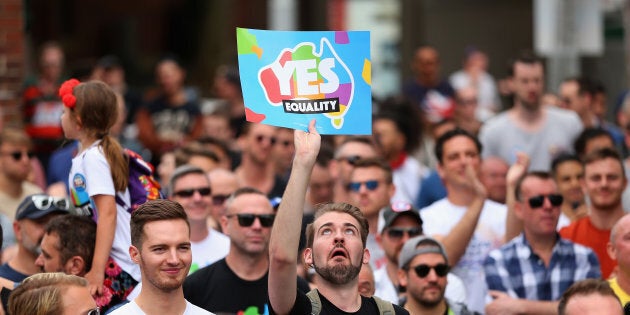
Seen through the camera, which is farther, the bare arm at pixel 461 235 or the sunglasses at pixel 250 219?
the bare arm at pixel 461 235

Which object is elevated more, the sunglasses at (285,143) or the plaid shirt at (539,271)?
the sunglasses at (285,143)

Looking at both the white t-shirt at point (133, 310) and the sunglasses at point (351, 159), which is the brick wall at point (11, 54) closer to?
the sunglasses at point (351, 159)

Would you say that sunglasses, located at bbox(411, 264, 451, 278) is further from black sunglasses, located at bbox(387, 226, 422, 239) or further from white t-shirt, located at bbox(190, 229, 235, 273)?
white t-shirt, located at bbox(190, 229, 235, 273)

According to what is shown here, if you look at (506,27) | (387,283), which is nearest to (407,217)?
(387,283)

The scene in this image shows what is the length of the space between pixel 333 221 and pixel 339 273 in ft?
1.03

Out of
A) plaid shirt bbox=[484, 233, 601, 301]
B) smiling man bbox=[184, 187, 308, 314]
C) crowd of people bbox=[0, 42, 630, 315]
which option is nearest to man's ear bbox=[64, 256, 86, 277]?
crowd of people bbox=[0, 42, 630, 315]

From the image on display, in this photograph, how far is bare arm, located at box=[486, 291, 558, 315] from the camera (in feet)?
28.7

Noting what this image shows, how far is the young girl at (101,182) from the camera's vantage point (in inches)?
298

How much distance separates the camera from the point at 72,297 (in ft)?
21.7

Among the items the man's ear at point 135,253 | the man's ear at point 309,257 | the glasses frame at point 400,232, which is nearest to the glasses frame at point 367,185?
the glasses frame at point 400,232

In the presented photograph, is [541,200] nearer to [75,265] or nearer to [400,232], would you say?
[400,232]

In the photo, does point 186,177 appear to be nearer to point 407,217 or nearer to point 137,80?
point 407,217

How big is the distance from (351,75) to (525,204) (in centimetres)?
278

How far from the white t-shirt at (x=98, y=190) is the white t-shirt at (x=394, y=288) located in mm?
1819
